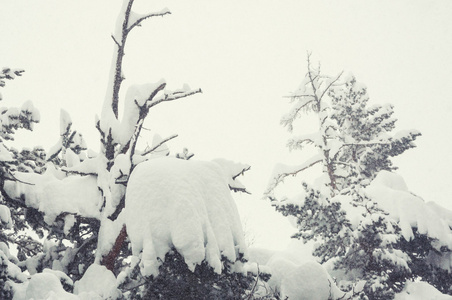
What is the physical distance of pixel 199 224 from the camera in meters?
3.03

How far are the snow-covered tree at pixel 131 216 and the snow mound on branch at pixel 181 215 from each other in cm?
1

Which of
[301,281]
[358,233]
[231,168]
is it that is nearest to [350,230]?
[358,233]

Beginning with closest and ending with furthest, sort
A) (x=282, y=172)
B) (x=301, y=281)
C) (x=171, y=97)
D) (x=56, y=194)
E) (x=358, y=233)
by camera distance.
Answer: (x=56, y=194)
(x=171, y=97)
(x=301, y=281)
(x=358, y=233)
(x=282, y=172)

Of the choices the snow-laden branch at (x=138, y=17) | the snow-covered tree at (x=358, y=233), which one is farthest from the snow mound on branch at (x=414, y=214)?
the snow-laden branch at (x=138, y=17)

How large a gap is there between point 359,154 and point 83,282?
1340 cm

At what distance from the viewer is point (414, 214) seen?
7551 millimetres

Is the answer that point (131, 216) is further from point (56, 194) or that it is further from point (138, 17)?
point (138, 17)

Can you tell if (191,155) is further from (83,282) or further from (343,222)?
(343,222)

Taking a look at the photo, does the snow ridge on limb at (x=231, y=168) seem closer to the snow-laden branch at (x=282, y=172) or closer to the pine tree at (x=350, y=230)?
the pine tree at (x=350, y=230)

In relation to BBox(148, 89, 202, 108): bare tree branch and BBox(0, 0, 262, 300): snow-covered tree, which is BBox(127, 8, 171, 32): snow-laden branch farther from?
BBox(148, 89, 202, 108): bare tree branch

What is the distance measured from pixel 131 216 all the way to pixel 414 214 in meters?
7.14

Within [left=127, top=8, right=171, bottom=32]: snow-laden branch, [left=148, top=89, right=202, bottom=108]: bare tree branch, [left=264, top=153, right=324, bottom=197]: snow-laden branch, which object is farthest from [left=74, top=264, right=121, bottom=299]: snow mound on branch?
[left=264, top=153, right=324, bottom=197]: snow-laden branch

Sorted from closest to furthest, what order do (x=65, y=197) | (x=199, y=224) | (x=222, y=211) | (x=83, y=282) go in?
(x=199, y=224)
(x=222, y=211)
(x=83, y=282)
(x=65, y=197)

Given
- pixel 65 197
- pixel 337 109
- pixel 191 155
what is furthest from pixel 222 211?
pixel 337 109
